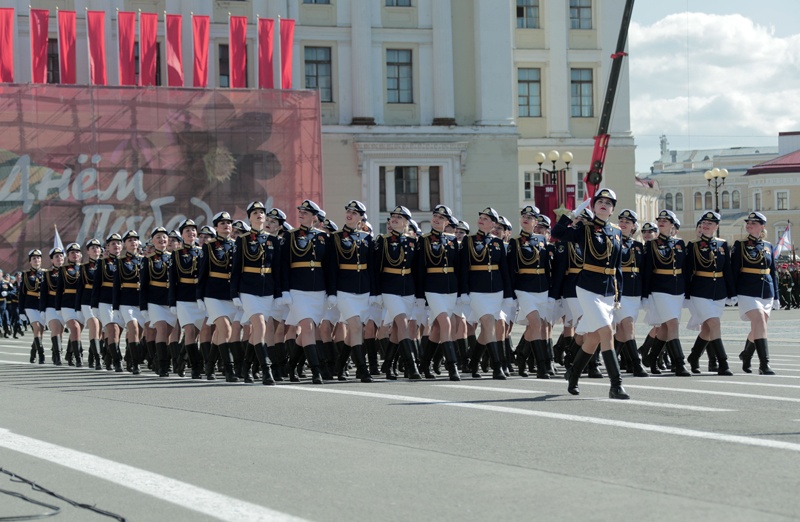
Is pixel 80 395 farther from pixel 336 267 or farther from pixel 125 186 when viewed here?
pixel 125 186

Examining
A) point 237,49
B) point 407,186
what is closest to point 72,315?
point 237,49

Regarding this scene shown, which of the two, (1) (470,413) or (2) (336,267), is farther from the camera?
(2) (336,267)

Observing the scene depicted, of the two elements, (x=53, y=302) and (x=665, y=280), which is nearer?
(x=665, y=280)

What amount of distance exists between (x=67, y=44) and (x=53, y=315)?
26.5 m

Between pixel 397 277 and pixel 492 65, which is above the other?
pixel 492 65

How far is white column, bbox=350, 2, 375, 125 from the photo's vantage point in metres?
54.2

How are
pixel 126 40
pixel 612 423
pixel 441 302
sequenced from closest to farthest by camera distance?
pixel 612 423 < pixel 441 302 < pixel 126 40

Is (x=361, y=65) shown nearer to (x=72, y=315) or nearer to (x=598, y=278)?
(x=72, y=315)

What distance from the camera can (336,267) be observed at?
1562cm

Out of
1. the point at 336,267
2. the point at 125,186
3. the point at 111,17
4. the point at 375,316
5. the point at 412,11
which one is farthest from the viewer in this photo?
the point at 412,11

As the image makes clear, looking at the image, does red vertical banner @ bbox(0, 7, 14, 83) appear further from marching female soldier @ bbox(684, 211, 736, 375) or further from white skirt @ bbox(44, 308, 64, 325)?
marching female soldier @ bbox(684, 211, 736, 375)

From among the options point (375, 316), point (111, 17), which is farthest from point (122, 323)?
point (111, 17)

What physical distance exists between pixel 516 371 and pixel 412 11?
39.9 meters

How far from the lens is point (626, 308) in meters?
15.8
